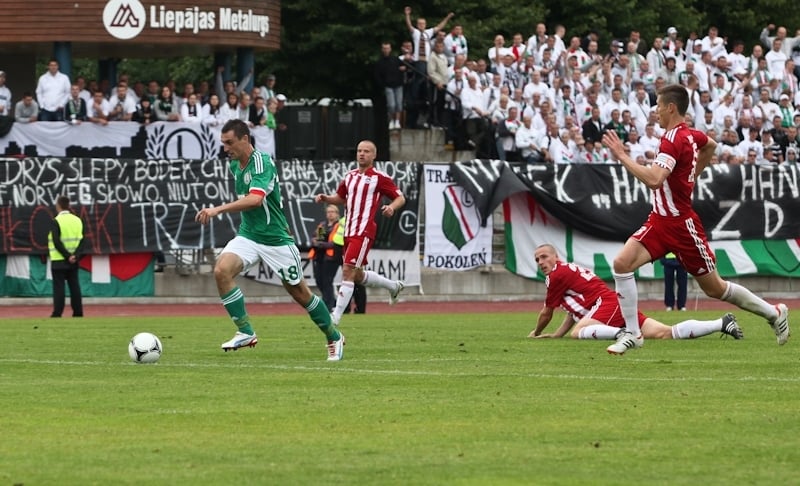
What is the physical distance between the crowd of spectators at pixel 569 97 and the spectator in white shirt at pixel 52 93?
6789mm

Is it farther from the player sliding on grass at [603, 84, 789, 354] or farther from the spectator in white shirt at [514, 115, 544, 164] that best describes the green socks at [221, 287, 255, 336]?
the spectator in white shirt at [514, 115, 544, 164]

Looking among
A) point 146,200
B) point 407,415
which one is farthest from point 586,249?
point 407,415

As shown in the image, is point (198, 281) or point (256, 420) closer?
point (256, 420)

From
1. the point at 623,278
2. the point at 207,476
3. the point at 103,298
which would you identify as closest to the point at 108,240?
the point at 103,298

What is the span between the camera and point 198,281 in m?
31.6

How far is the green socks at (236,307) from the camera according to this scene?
14.5 meters

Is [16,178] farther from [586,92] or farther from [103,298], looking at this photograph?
[586,92]

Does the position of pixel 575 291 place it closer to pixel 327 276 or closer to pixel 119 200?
pixel 327 276

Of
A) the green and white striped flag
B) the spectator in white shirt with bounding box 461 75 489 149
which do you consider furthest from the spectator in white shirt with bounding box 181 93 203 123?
the green and white striped flag

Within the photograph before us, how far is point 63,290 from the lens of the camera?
2661cm

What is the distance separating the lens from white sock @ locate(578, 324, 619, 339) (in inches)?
659

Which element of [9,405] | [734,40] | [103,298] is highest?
[734,40]

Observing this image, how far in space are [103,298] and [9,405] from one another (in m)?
20.5

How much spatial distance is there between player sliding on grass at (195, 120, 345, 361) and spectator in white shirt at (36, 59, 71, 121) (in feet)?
60.2
